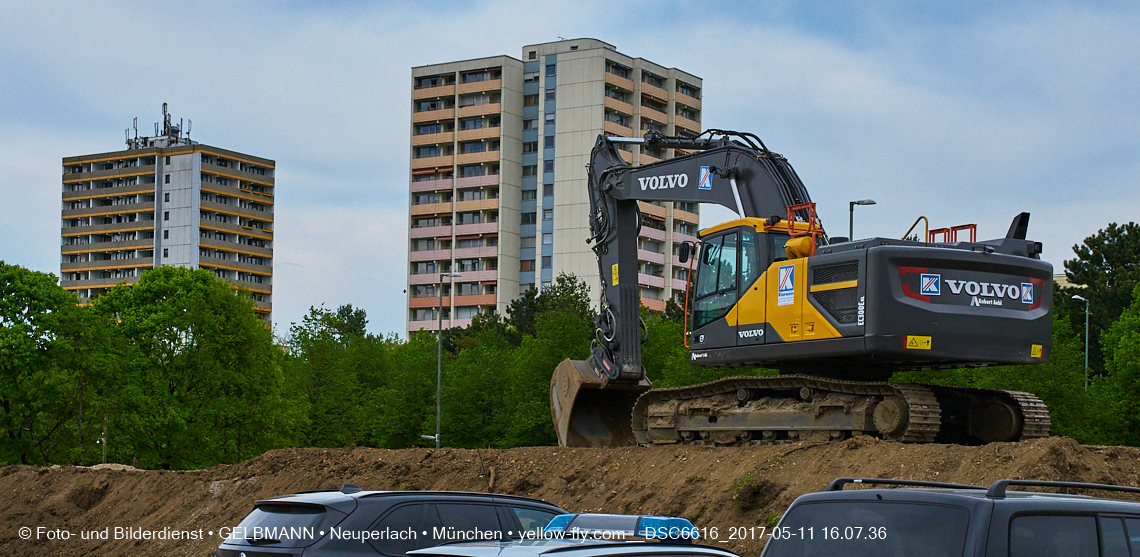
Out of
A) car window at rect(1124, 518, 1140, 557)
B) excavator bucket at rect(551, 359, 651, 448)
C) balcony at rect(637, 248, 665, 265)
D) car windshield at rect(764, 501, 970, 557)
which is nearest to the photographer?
car windshield at rect(764, 501, 970, 557)

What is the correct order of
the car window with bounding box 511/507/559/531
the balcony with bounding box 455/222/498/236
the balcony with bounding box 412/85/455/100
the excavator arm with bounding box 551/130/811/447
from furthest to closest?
1. the balcony with bounding box 412/85/455/100
2. the balcony with bounding box 455/222/498/236
3. the excavator arm with bounding box 551/130/811/447
4. the car window with bounding box 511/507/559/531

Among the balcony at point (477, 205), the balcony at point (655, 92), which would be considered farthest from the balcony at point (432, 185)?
the balcony at point (655, 92)

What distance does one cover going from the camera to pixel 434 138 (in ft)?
364

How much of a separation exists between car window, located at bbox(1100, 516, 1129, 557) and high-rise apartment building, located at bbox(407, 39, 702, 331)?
3689 inches

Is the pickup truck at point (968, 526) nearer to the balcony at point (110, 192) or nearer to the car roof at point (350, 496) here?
the car roof at point (350, 496)

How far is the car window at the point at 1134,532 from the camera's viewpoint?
5.85 metres

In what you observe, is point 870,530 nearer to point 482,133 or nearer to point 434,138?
point 482,133

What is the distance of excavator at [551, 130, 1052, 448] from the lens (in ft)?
48.9

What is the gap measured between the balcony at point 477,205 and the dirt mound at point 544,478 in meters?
84.7

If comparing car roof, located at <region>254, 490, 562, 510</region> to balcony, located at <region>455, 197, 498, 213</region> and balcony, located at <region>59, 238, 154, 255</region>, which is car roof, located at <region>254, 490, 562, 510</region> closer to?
balcony, located at <region>455, 197, 498, 213</region>

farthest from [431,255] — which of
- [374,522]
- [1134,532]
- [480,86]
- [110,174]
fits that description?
[1134,532]

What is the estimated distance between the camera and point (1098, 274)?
189 feet

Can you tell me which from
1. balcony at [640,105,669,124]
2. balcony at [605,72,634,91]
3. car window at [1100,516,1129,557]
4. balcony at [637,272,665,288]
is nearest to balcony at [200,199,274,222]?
balcony at [605,72,634,91]

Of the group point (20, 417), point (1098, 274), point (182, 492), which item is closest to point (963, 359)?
point (182, 492)
